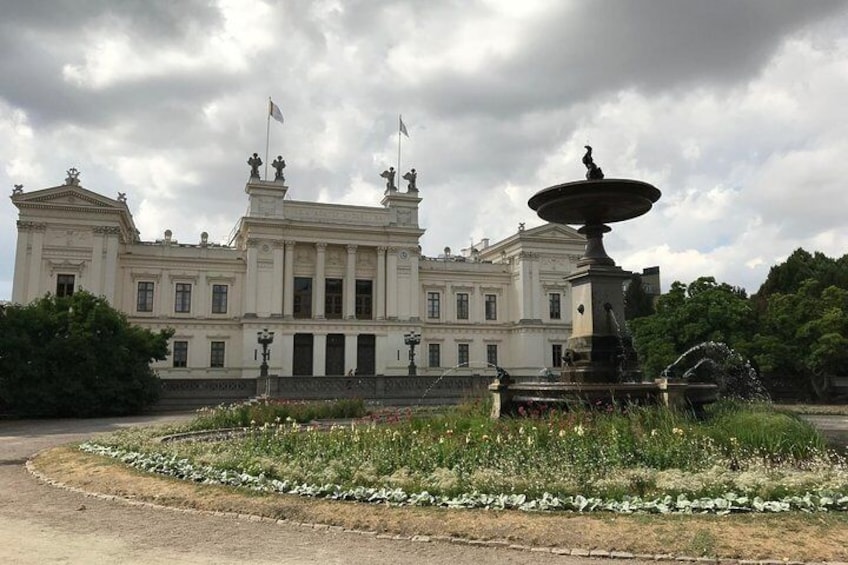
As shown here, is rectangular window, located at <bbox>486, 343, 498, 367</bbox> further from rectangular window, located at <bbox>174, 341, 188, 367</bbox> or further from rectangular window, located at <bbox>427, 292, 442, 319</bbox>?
rectangular window, located at <bbox>174, 341, 188, 367</bbox>

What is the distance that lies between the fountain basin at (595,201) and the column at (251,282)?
32.3 meters

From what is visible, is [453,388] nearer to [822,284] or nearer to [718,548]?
[822,284]

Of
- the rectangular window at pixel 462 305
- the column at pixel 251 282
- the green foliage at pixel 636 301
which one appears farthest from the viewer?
the green foliage at pixel 636 301

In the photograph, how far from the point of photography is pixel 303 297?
1818 inches

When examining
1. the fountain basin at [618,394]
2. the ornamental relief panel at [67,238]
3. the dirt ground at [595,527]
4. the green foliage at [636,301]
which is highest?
the ornamental relief panel at [67,238]

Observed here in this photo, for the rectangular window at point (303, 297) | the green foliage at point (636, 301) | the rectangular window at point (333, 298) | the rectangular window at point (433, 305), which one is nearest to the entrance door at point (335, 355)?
the rectangular window at point (333, 298)

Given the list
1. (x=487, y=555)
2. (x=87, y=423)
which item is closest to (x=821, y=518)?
(x=487, y=555)

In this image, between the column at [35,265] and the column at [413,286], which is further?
the column at [413,286]

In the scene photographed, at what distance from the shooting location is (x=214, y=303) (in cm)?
4503

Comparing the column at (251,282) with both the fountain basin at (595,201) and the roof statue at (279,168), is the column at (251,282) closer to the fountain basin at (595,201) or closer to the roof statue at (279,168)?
the roof statue at (279,168)

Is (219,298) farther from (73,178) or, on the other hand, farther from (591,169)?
(591,169)

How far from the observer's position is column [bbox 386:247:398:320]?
4650 centimetres

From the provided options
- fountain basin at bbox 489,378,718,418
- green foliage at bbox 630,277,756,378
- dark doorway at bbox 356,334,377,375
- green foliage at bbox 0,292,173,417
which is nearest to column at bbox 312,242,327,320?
dark doorway at bbox 356,334,377,375

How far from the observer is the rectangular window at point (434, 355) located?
159ft
